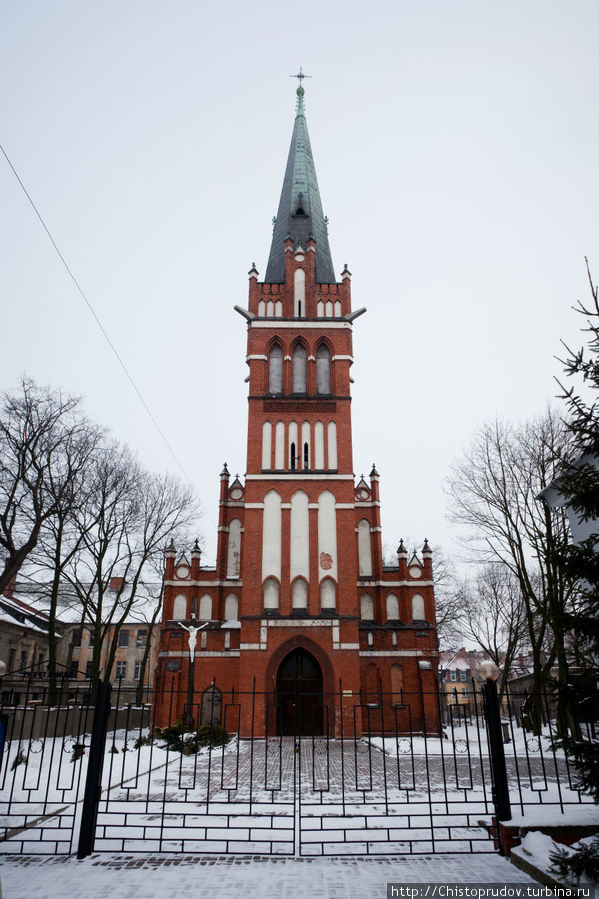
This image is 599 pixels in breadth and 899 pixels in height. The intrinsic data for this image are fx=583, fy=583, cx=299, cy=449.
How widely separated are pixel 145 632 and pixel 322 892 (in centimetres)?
5862

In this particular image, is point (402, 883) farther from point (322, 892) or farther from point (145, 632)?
point (145, 632)

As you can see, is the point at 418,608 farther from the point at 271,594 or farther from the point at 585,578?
the point at 585,578

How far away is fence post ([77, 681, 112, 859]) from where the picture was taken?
6840mm

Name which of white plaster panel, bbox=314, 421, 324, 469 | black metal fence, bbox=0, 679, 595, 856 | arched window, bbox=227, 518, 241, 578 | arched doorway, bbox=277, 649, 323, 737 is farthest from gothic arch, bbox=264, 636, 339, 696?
white plaster panel, bbox=314, 421, 324, 469

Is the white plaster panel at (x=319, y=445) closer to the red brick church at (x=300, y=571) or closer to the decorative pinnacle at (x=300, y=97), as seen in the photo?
the red brick church at (x=300, y=571)

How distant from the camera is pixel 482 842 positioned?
7.29 metres

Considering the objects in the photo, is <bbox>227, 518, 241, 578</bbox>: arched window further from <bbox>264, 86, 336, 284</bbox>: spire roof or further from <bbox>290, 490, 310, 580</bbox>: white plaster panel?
<bbox>264, 86, 336, 284</bbox>: spire roof

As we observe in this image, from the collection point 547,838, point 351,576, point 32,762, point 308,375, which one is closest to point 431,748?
Result: point 351,576

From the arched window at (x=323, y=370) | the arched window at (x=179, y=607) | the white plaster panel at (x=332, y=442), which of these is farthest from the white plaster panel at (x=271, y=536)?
the arched window at (x=323, y=370)

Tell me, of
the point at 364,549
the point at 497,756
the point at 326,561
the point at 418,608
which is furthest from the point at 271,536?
the point at 497,756

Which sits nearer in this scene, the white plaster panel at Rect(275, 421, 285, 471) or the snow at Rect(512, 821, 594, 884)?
the snow at Rect(512, 821, 594, 884)

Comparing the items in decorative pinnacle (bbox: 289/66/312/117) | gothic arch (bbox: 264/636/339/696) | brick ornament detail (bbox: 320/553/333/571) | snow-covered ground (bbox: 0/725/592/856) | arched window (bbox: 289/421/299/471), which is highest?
decorative pinnacle (bbox: 289/66/312/117)

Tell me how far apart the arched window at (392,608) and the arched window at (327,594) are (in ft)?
11.8

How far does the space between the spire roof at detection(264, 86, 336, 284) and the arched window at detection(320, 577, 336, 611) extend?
600 inches
